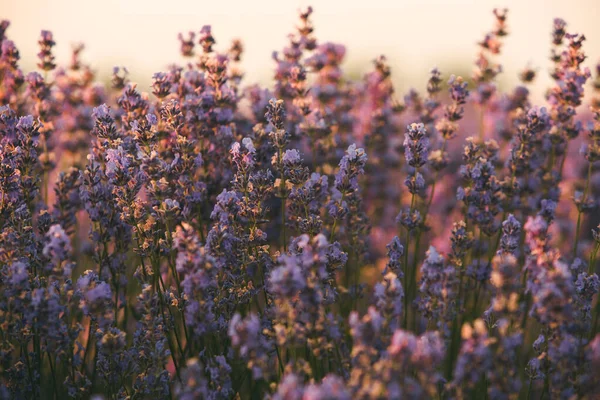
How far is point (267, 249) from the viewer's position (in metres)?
2.78

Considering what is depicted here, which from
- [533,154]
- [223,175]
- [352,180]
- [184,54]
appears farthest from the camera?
[184,54]

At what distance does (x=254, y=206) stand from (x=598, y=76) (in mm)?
2448

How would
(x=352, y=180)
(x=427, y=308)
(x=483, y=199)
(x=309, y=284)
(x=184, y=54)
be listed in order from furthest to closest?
(x=184, y=54) < (x=483, y=199) < (x=352, y=180) < (x=427, y=308) < (x=309, y=284)

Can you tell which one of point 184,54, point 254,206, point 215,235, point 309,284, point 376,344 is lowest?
point 376,344

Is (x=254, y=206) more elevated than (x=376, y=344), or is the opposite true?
(x=254, y=206)

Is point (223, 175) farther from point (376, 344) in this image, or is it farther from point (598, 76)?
point (598, 76)

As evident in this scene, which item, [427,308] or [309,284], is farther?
[427,308]

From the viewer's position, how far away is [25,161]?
288 cm

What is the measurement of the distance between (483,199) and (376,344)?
137 centimetres

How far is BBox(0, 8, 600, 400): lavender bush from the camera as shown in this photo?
75.7 inches

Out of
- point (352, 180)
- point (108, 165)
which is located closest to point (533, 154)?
point (352, 180)

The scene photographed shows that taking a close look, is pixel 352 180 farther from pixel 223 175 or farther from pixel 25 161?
pixel 25 161

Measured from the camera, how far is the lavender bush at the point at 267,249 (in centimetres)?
192

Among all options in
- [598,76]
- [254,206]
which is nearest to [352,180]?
[254,206]
